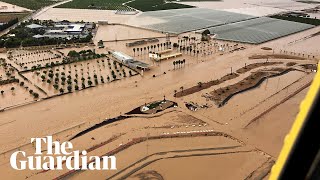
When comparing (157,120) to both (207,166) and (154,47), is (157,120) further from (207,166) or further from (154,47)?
(154,47)

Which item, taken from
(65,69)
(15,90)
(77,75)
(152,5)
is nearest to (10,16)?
(152,5)

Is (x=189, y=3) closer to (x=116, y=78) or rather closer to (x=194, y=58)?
(x=194, y=58)

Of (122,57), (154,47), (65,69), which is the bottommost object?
(65,69)

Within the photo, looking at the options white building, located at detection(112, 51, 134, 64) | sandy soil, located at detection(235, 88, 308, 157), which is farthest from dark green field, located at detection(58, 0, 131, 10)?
sandy soil, located at detection(235, 88, 308, 157)

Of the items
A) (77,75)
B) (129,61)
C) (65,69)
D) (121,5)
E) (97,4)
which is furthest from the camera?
(121,5)

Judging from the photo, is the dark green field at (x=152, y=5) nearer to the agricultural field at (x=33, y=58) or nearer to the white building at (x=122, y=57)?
the white building at (x=122, y=57)

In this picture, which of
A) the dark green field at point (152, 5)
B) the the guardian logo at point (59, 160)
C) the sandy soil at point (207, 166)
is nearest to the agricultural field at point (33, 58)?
the the guardian logo at point (59, 160)

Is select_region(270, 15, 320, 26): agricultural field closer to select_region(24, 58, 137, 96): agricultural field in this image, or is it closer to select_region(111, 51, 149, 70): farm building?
A: select_region(111, 51, 149, 70): farm building

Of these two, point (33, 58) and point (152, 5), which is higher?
point (152, 5)
